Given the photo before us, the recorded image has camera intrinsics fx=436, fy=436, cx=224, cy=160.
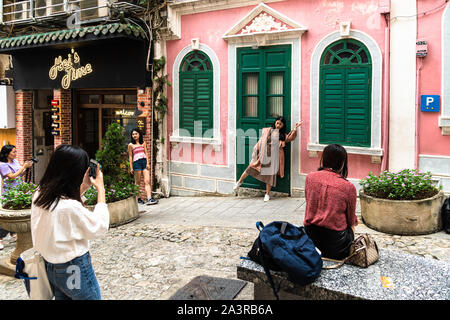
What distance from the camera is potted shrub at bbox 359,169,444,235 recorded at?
254 inches

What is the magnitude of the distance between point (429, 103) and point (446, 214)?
7.58ft

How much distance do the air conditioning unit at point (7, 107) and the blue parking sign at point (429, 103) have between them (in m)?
12.2

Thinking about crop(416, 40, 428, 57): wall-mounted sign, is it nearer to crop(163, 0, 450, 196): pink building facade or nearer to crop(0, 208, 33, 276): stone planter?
crop(163, 0, 450, 196): pink building facade

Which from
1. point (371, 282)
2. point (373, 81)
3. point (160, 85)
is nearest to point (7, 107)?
point (160, 85)

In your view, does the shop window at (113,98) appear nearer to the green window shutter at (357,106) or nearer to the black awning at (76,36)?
the black awning at (76,36)

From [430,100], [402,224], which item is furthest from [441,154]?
[402,224]

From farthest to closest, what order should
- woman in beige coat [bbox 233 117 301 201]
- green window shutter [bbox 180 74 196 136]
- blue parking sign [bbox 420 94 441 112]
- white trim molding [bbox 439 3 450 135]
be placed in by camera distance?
1. green window shutter [bbox 180 74 196 136]
2. woman in beige coat [bbox 233 117 301 201]
3. blue parking sign [bbox 420 94 441 112]
4. white trim molding [bbox 439 3 450 135]

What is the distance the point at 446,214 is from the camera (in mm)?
6590

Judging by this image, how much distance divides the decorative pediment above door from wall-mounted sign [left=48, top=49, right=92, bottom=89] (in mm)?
4683

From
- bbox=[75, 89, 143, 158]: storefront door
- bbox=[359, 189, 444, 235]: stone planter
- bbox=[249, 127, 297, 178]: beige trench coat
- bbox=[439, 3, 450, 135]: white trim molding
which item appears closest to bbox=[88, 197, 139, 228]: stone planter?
bbox=[249, 127, 297, 178]: beige trench coat

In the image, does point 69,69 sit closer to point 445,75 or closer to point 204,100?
point 204,100

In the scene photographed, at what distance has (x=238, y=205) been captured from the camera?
9.42m

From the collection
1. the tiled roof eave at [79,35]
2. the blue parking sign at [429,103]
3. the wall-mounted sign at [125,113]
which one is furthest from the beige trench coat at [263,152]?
the wall-mounted sign at [125,113]

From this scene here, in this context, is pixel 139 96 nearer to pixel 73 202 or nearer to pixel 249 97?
pixel 249 97
